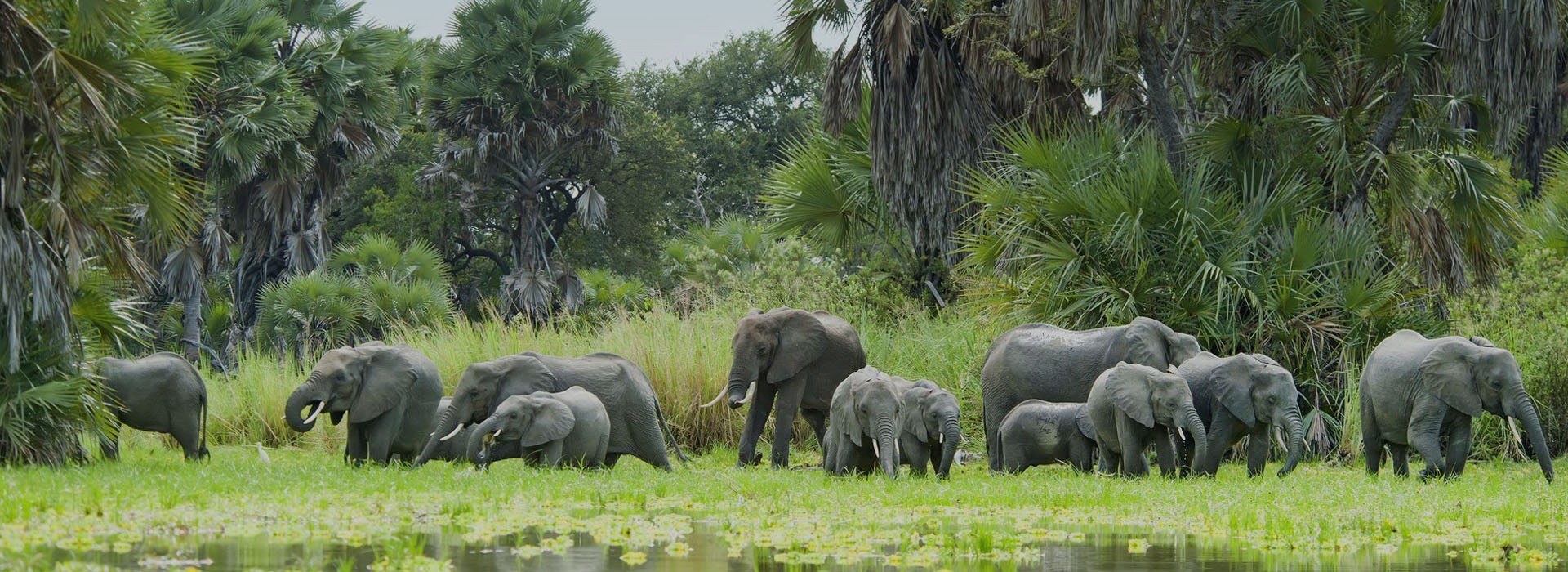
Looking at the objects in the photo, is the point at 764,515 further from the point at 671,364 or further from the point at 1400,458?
the point at 671,364

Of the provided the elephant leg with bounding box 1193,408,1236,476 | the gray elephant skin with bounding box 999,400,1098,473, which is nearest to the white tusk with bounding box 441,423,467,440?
the gray elephant skin with bounding box 999,400,1098,473

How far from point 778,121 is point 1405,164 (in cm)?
3267

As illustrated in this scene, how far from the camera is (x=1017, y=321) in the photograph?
15711 millimetres

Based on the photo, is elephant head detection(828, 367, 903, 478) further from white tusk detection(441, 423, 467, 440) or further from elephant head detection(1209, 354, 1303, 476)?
white tusk detection(441, 423, 467, 440)

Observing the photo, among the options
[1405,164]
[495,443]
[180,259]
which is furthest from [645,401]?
[180,259]

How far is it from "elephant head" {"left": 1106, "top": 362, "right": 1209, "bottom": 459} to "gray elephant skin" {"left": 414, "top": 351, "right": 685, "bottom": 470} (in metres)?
3.68

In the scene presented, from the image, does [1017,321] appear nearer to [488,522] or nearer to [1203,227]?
[1203,227]

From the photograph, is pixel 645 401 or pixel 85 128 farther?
pixel 645 401

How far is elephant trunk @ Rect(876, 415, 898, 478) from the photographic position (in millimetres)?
10430

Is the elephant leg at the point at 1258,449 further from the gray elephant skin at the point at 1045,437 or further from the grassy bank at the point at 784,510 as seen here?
the gray elephant skin at the point at 1045,437

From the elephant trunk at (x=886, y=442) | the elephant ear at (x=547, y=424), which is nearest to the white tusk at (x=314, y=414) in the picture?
the elephant ear at (x=547, y=424)

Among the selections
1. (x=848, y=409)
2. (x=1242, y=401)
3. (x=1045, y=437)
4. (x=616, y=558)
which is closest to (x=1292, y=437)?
(x=1242, y=401)

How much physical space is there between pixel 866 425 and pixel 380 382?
376 cm

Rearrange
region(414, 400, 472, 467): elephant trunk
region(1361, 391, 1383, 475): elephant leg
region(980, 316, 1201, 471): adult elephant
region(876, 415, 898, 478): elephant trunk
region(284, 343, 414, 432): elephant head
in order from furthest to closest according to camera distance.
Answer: region(980, 316, 1201, 471): adult elephant → region(284, 343, 414, 432): elephant head → region(414, 400, 472, 467): elephant trunk → region(1361, 391, 1383, 475): elephant leg → region(876, 415, 898, 478): elephant trunk
